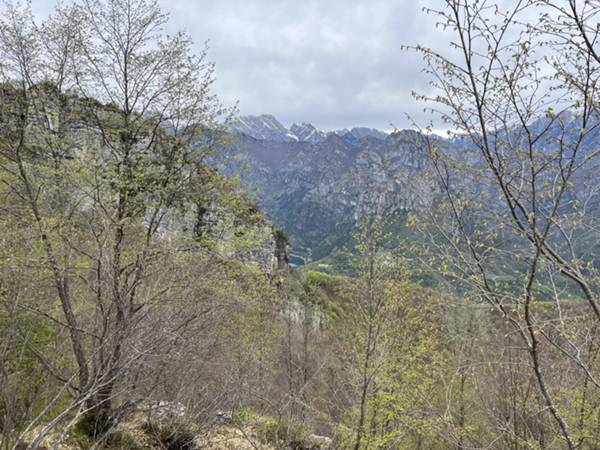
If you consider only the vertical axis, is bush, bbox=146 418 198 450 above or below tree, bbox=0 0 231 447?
below

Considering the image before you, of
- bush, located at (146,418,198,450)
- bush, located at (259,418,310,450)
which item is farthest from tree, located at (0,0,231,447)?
bush, located at (259,418,310,450)

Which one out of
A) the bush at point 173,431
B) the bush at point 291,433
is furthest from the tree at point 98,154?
the bush at point 291,433

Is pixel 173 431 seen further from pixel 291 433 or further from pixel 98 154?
pixel 98 154

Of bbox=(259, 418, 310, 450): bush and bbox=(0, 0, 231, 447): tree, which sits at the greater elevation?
bbox=(0, 0, 231, 447): tree

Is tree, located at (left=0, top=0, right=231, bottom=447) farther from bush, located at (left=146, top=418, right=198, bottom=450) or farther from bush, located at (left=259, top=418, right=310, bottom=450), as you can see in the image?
bush, located at (left=259, top=418, right=310, bottom=450)

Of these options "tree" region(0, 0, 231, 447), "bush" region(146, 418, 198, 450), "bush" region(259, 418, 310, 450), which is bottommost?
"bush" region(259, 418, 310, 450)

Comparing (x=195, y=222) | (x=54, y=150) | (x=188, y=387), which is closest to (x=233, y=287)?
(x=195, y=222)

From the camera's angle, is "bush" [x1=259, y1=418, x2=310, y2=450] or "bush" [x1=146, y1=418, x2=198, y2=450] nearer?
"bush" [x1=146, y1=418, x2=198, y2=450]

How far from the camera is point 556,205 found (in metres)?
3.15

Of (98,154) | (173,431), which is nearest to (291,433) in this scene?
(173,431)

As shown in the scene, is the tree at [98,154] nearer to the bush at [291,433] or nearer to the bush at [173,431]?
the bush at [173,431]

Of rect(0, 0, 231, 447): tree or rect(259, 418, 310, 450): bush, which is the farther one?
rect(259, 418, 310, 450): bush

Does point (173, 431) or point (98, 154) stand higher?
point (98, 154)

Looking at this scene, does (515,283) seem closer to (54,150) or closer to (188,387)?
(188,387)
